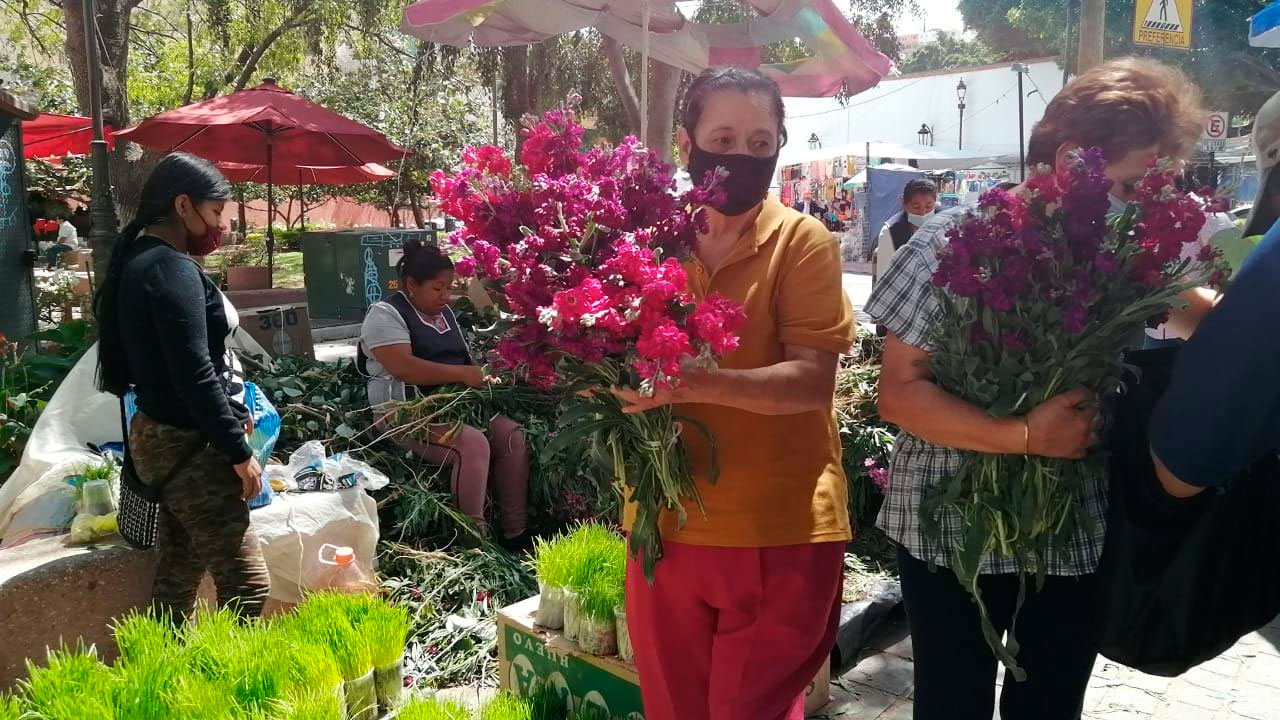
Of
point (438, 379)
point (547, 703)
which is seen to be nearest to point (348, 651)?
point (547, 703)

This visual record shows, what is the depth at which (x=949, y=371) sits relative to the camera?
1709mm

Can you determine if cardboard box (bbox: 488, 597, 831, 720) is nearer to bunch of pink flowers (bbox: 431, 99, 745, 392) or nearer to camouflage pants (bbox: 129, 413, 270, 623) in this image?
camouflage pants (bbox: 129, 413, 270, 623)

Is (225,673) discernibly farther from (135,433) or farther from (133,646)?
(135,433)

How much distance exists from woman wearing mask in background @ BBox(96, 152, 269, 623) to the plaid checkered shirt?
1.87 meters

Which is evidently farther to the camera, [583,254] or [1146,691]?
[1146,691]

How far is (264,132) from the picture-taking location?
27.8ft

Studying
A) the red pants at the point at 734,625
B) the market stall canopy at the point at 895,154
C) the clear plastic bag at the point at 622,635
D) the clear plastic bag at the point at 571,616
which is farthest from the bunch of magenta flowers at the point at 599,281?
the market stall canopy at the point at 895,154

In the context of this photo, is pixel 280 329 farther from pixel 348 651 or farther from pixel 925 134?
pixel 925 134

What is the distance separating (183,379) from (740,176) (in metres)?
1.68

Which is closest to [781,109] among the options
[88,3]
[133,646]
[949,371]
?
[949,371]

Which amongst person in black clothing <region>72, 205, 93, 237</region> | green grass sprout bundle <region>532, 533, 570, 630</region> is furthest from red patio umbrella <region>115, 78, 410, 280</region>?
person in black clothing <region>72, 205, 93, 237</region>

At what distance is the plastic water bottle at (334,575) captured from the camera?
3410 mm

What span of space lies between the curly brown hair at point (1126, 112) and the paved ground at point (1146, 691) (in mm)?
2124

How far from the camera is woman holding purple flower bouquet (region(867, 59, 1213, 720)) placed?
157cm
